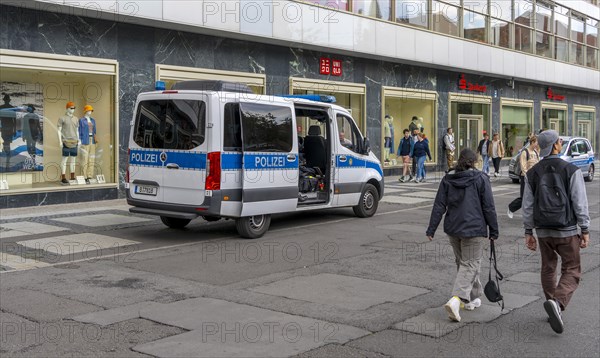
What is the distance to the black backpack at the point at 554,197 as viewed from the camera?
20.7 ft

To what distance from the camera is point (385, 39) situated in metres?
23.8

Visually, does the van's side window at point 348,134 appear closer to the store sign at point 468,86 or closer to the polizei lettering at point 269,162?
the polizei lettering at point 269,162

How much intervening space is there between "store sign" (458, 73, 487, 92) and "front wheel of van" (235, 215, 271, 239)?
19982mm

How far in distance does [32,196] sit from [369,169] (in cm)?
739

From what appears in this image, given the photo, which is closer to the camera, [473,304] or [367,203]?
[473,304]

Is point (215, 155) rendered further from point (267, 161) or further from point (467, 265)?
point (467, 265)

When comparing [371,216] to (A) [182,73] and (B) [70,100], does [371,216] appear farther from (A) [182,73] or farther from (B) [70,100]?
(B) [70,100]

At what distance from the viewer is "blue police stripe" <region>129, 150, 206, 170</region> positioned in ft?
35.0

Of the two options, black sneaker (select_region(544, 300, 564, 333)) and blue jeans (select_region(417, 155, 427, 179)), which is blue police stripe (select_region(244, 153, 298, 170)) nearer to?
black sneaker (select_region(544, 300, 564, 333))

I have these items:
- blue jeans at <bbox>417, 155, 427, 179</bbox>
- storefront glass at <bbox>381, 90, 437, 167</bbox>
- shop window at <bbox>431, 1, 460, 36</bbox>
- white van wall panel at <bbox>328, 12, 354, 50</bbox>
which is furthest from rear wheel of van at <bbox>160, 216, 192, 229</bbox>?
shop window at <bbox>431, 1, 460, 36</bbox>

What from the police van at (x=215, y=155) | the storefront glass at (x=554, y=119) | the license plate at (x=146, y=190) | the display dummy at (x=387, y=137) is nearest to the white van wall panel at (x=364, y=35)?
the display dummy at (x=387, y=137)

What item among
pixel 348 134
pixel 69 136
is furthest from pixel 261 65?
pixel 348 134

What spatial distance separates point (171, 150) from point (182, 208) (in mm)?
949

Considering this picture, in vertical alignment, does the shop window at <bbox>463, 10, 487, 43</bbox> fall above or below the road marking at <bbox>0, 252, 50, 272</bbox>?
above
